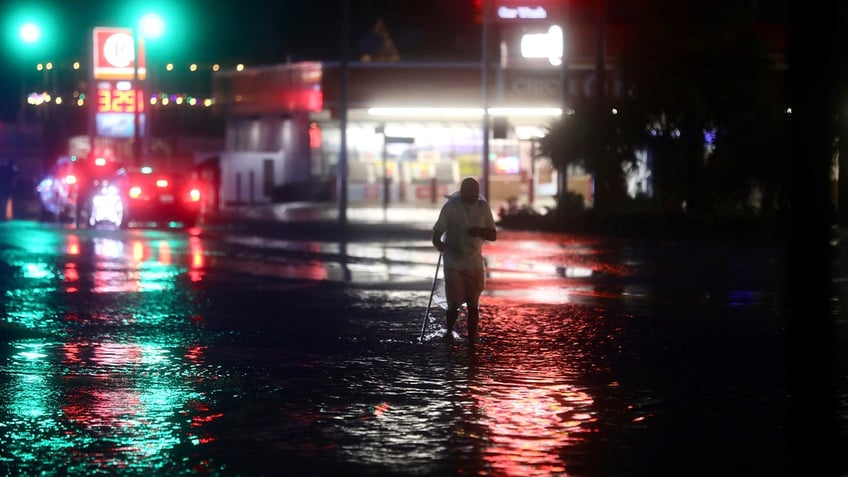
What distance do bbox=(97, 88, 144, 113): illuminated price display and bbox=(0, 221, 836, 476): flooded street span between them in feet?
74.7

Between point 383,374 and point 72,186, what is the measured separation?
31.4 meters

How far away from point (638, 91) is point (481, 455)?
2640 cm

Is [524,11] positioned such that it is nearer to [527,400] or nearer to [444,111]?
[444,111]

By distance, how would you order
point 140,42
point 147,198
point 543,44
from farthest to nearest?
point 140,42
point 543,44
point 147,198

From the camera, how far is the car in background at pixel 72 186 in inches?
1545

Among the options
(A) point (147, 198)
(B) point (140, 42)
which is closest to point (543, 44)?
(A) point (147, 198)

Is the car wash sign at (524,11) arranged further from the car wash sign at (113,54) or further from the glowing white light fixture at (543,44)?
the car wash sign at (113,54)

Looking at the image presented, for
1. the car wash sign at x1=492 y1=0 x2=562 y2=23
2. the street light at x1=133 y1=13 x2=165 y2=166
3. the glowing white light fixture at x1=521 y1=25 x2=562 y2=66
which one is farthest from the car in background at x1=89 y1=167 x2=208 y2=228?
the glowing white light fixture at x1=521 y1=25 x2=562 y2=66

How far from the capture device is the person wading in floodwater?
1397 cm

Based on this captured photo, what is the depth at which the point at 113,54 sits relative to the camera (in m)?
44.6

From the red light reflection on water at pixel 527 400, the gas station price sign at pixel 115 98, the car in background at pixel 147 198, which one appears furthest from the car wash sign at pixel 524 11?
the red light reflection on water at pixel 527 400

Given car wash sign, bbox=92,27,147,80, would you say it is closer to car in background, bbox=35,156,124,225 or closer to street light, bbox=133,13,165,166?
street light, bbox=133,13,165,166

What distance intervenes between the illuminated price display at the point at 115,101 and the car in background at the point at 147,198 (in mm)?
8597

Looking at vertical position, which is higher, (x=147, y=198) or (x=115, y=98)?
(x=115, y=98)
